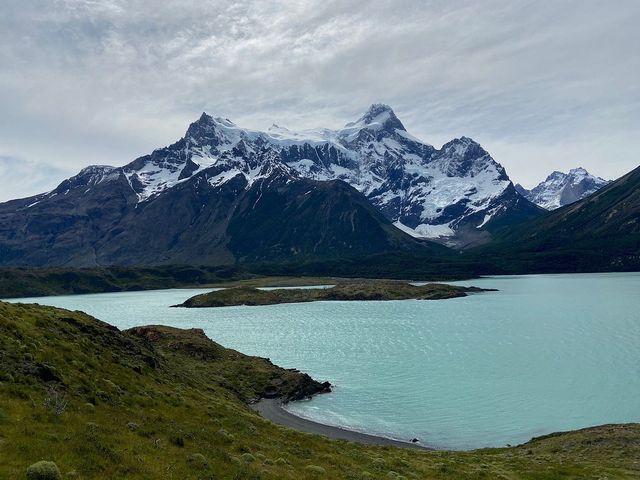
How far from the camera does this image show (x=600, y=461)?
132 ft

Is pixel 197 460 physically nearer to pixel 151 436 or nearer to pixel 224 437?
pixel 151 436

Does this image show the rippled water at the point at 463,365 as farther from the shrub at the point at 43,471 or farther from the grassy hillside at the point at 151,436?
the shrub at the point at 43,471

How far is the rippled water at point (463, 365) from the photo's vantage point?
202 ft

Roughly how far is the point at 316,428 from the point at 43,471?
1661 inches

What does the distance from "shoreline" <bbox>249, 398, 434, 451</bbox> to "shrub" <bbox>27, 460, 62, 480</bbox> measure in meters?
35.5

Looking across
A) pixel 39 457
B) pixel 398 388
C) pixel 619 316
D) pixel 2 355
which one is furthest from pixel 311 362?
pixel 619 316

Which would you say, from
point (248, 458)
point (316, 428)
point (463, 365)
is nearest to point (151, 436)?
point (248, 458)

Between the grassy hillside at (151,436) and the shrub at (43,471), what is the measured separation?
1.54 feet

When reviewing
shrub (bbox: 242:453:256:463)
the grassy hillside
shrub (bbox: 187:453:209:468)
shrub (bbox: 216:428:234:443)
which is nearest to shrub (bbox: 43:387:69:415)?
the grassy hillside

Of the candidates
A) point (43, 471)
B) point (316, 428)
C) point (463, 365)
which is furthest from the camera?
point (463, 365)

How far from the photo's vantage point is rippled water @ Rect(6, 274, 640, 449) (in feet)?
202

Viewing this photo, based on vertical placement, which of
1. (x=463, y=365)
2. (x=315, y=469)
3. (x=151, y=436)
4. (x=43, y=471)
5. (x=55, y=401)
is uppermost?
(x=55, y=401)

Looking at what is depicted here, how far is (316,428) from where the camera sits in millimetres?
58031

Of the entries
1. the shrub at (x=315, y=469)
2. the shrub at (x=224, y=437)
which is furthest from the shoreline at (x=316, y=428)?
the shrub at (x=315, y=469)
